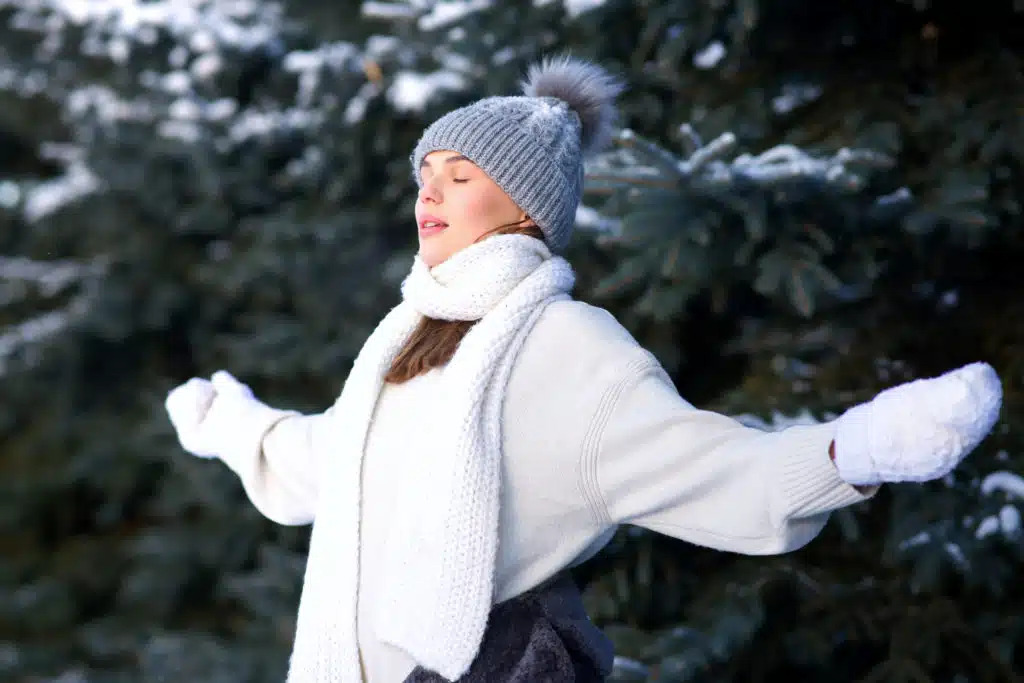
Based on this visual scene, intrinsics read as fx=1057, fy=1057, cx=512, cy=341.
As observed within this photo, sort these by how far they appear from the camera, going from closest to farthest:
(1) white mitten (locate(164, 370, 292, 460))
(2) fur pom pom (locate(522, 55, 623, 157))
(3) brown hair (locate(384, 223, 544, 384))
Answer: (3) brown hair (locate(384, 223, 544, 384)) → (2) fur pom pom (locate(522, 55, 623, 157)) → (1) white mitten (locate(164, 370, 292, 460))

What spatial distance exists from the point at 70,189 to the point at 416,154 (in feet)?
11.5

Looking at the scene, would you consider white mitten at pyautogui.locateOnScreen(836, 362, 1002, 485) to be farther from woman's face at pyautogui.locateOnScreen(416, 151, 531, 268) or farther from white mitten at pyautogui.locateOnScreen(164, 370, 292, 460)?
white mitten at pyautogui.locateOnScreen(164, 370, 292, 460)

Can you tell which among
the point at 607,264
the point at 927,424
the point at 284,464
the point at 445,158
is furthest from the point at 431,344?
the point at 607,264

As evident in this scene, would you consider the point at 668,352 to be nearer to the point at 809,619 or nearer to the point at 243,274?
the point at 809,619

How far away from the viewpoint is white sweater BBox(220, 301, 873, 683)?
1312mm

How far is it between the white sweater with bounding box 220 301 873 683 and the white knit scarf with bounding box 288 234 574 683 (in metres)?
0.03

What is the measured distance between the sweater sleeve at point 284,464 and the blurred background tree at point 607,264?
2.41 feet

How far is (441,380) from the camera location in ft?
5.05

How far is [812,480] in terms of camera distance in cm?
Answer: 125

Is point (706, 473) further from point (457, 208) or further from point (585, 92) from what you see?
point (585, 92)

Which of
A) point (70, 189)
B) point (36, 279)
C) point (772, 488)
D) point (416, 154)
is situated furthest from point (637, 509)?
point (36, 279)

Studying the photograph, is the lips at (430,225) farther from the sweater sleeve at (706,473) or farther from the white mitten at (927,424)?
the white mitten at (927,424)

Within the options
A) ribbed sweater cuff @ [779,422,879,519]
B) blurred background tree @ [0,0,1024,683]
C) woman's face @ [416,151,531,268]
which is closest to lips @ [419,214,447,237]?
woman's face @ [416,151,531,268]

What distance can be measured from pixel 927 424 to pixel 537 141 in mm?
765
